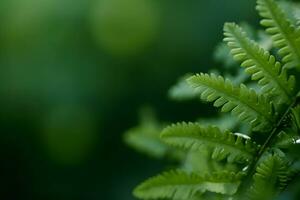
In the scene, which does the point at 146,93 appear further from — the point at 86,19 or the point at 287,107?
the point at 287,107

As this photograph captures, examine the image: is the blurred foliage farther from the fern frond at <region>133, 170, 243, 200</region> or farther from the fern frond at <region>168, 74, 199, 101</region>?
the fern frond at <region>168, 74, 199, 101</region>

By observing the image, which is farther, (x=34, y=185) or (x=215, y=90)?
(x=34, y=185)

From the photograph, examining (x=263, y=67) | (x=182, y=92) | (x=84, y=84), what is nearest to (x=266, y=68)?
(x=263, y=67)

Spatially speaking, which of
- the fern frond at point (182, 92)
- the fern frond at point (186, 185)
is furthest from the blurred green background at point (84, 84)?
the fern frond at point (186, 185)

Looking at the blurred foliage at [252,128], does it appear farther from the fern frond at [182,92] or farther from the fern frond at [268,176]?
the fern frond at [182,92]

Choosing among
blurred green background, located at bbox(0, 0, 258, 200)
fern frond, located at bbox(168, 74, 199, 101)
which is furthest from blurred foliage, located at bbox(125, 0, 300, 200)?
blurred green background, located at bbox(0, 0, 258, 200)

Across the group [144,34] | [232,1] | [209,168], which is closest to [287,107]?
[209,168]

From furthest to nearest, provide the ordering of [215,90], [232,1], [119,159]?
[119,159], [232,1], [215,90]
